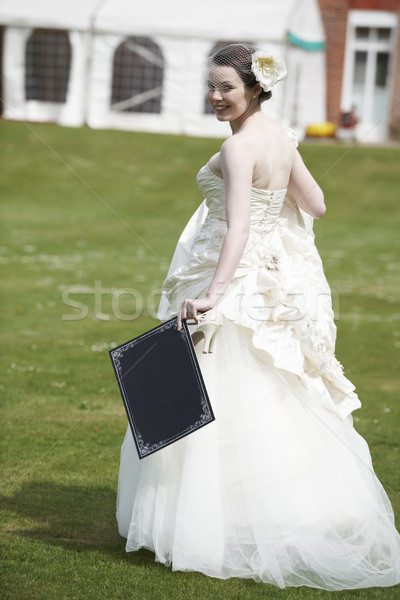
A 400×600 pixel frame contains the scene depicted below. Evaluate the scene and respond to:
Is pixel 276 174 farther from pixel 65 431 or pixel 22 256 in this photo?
pixel 22 256

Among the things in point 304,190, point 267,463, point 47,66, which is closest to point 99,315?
point 304,190

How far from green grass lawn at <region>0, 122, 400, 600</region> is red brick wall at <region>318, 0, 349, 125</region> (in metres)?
7.14

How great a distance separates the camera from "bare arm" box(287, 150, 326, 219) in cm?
465

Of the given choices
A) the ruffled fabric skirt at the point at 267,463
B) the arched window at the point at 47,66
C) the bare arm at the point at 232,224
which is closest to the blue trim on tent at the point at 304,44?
the arched window at the point at 47,66

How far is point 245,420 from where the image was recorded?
4.45 meters

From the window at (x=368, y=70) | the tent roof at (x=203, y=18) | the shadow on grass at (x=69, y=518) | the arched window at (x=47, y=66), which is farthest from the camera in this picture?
the window at (x=368, y=70)

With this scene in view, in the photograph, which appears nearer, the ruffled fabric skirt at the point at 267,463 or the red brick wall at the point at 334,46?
the ruffled fabric skirt at the point at 267,463

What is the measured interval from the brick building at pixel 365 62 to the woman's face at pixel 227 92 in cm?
2875

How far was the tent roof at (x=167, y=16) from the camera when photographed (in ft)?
90.6

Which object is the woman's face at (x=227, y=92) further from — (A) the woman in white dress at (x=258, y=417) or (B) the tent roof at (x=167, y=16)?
(B) the tent roof at (x=167, y=16)

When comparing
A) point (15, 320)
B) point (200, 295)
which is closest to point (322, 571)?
point (200, 295)

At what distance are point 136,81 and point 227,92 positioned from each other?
26251mm

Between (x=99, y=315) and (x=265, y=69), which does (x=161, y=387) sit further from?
(x=99, y=315)

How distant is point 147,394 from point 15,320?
23.4ft
